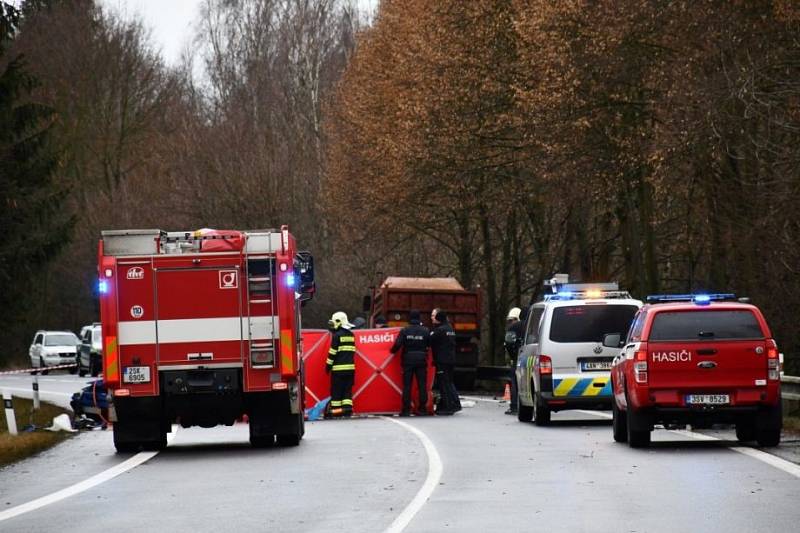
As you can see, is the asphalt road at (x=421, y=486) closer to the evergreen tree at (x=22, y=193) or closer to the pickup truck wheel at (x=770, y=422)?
the pickup truck wheel at (x=770, y=422)

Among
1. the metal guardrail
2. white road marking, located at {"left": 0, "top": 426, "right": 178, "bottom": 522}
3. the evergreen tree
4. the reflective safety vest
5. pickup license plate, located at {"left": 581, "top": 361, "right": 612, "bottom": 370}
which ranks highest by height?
the evergreen tree

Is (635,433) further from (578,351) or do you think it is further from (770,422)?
(578,351)

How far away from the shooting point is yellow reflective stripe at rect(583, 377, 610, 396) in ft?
79.8

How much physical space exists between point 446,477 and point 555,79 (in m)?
20.7

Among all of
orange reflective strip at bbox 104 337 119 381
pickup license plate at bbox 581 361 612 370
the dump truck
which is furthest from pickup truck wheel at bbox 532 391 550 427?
the dump truck

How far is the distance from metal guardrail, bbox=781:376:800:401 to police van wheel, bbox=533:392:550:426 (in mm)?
3352

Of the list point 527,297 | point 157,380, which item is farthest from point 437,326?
point 527,297

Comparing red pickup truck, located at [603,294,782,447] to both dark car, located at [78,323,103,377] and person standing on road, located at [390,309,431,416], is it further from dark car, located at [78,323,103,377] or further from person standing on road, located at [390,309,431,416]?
dark car, located at [78,323,103,377]

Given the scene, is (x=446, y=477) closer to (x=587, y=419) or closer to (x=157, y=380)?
(x=157, y=380)

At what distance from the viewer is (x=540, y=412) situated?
24.8 metres

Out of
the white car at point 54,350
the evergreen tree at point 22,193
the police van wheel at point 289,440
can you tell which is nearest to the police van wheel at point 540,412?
the police van wheel at point 289,440

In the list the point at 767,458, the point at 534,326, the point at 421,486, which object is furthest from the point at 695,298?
the point at 534,326

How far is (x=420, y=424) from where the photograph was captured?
26.1 metres

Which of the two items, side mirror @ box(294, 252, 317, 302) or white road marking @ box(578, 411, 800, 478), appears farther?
side mirror @ box(294, 252, 317, 302)
